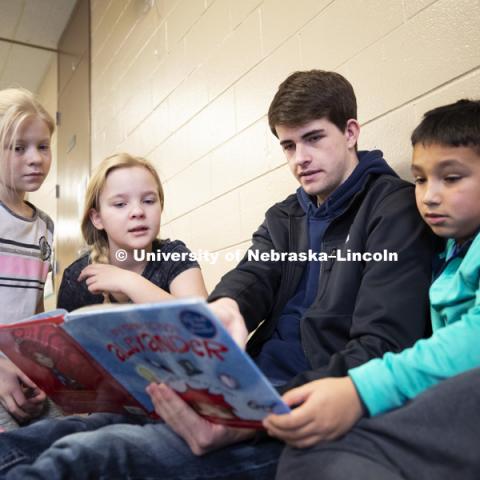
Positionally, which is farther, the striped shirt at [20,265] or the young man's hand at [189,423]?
the striped shirt at [20,265]

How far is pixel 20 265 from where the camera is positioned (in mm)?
1253

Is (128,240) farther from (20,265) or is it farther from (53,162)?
(53,162)

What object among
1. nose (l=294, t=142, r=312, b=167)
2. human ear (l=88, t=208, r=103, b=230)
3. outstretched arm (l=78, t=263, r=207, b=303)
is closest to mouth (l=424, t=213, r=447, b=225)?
nose (l=294, t=142, r=312, b=167)

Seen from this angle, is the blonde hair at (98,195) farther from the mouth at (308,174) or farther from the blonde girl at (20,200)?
the mouth at (308,174)

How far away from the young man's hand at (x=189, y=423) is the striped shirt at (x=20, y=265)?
702 millimetres

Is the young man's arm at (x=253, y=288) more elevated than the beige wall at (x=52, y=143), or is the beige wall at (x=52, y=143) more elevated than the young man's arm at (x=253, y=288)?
the beige wall at (x=52, y=143)

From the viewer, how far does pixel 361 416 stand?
561mm

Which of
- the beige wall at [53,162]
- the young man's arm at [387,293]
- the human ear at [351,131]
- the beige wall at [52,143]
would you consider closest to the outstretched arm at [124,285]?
the young man's arm at [387,293]

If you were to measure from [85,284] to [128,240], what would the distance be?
0.51 feet

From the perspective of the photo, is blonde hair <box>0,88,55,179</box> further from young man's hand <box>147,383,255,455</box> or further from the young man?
young man's hand <box>147,383,255,455</box>

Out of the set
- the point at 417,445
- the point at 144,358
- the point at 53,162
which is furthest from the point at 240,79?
the point at 53,162

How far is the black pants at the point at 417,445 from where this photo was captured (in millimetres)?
497

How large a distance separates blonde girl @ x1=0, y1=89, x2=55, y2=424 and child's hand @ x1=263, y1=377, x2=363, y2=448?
35.1 inches

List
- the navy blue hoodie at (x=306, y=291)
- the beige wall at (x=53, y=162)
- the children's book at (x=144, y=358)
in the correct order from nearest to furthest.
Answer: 1. the children's book at (x=144, y=358)
2. the navy blue hoodie at (x=306, y=291)
3. the beige wall at (x=53, y=162)
